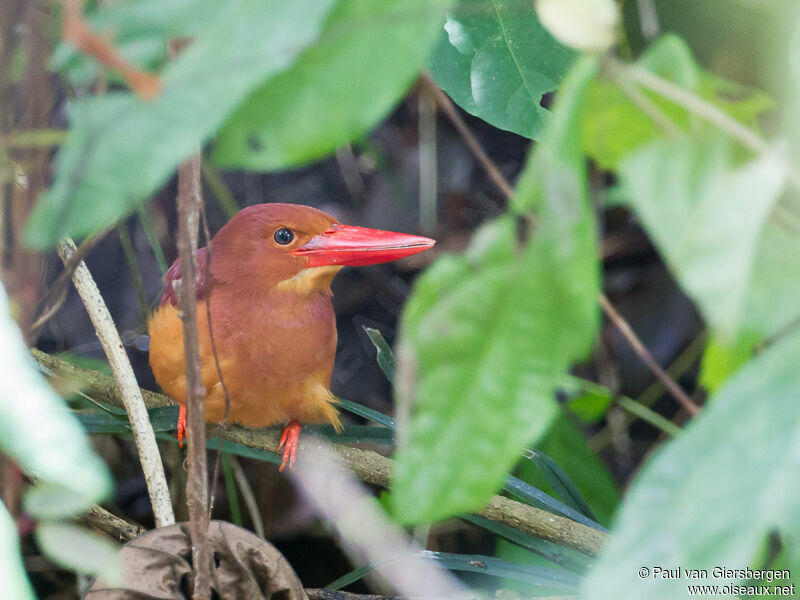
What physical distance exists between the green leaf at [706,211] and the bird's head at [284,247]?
117 cm

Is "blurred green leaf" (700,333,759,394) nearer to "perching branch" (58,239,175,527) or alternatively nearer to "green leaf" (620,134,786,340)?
"green leaf" (620,134,786,340)

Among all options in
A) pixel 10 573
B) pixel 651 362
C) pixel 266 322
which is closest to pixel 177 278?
pixel 266 322

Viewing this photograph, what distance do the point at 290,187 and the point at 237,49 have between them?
2.47 meters

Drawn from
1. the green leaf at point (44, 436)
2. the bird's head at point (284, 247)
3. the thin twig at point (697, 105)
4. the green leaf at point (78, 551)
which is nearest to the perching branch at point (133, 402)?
the bird's head at point (284, 247)

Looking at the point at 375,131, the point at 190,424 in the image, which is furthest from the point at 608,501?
the point at 375,131

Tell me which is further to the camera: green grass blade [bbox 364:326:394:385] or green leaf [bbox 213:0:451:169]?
green grass blade [bbox 364:326:394:385]

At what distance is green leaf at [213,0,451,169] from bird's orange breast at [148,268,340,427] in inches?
46.5

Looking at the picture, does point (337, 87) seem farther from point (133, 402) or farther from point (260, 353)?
point (260, 353)

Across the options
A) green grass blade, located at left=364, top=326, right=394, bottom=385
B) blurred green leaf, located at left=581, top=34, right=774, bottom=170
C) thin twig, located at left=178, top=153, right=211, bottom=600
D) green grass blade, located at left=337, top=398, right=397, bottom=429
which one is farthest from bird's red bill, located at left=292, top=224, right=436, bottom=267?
blurred green leaf, located at left=581, top=34, right=774, bottom=170

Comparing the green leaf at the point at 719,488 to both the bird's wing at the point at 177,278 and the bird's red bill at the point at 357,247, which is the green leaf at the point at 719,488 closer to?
the bird's red bill at the point at 357,247

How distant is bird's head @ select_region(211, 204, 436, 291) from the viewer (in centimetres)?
164

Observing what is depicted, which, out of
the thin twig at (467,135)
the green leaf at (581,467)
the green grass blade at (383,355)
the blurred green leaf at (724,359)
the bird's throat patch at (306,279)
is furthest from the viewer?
the green leaf at (581,467)

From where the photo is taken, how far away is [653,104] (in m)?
0.48

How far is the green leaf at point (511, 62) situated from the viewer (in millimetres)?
1000
